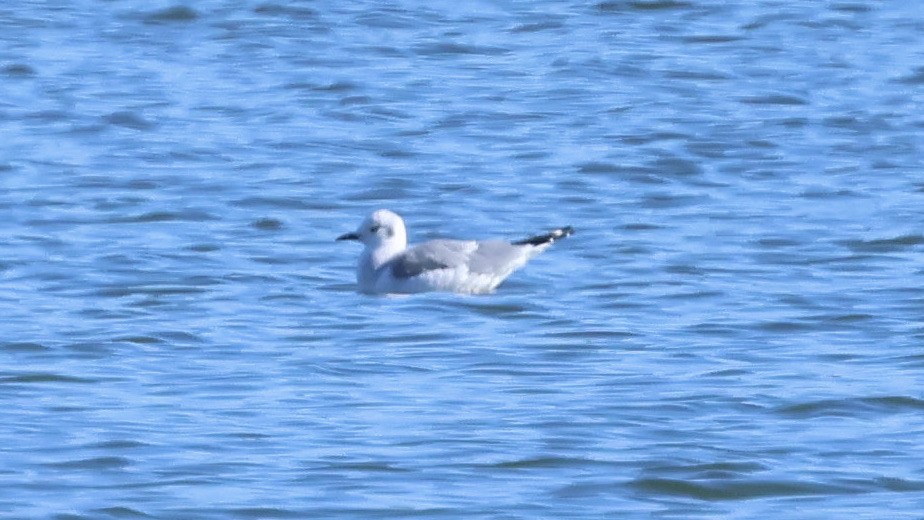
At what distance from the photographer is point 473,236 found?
14906 mm

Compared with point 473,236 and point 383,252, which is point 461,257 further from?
point 473,236

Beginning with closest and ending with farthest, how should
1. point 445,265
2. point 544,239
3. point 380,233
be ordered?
point 445,265 → point 544,239 → point 380,233

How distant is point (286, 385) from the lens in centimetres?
1036

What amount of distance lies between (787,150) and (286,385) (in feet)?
24.6

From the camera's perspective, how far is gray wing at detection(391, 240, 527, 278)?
521 inches

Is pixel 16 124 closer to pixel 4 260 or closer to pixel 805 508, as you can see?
pixel 4 260

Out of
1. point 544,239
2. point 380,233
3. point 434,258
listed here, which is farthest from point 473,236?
point 434,258

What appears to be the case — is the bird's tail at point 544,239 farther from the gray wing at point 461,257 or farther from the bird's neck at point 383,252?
the bird's neck at point 383,252

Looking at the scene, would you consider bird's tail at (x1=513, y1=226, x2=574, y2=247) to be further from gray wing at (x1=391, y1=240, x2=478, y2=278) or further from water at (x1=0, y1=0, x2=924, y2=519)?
gray wing at (x1=391, y1=240, x2=478, y2=278)

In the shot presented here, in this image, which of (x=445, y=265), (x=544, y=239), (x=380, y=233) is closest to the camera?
(x=445, y=265)

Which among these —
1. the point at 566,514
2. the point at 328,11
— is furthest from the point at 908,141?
the point at 566,514

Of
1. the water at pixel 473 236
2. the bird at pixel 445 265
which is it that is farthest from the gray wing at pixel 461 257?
the water at pixel 473 236

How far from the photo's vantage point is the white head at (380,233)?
1371 centimetres

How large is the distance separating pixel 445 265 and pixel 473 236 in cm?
166
